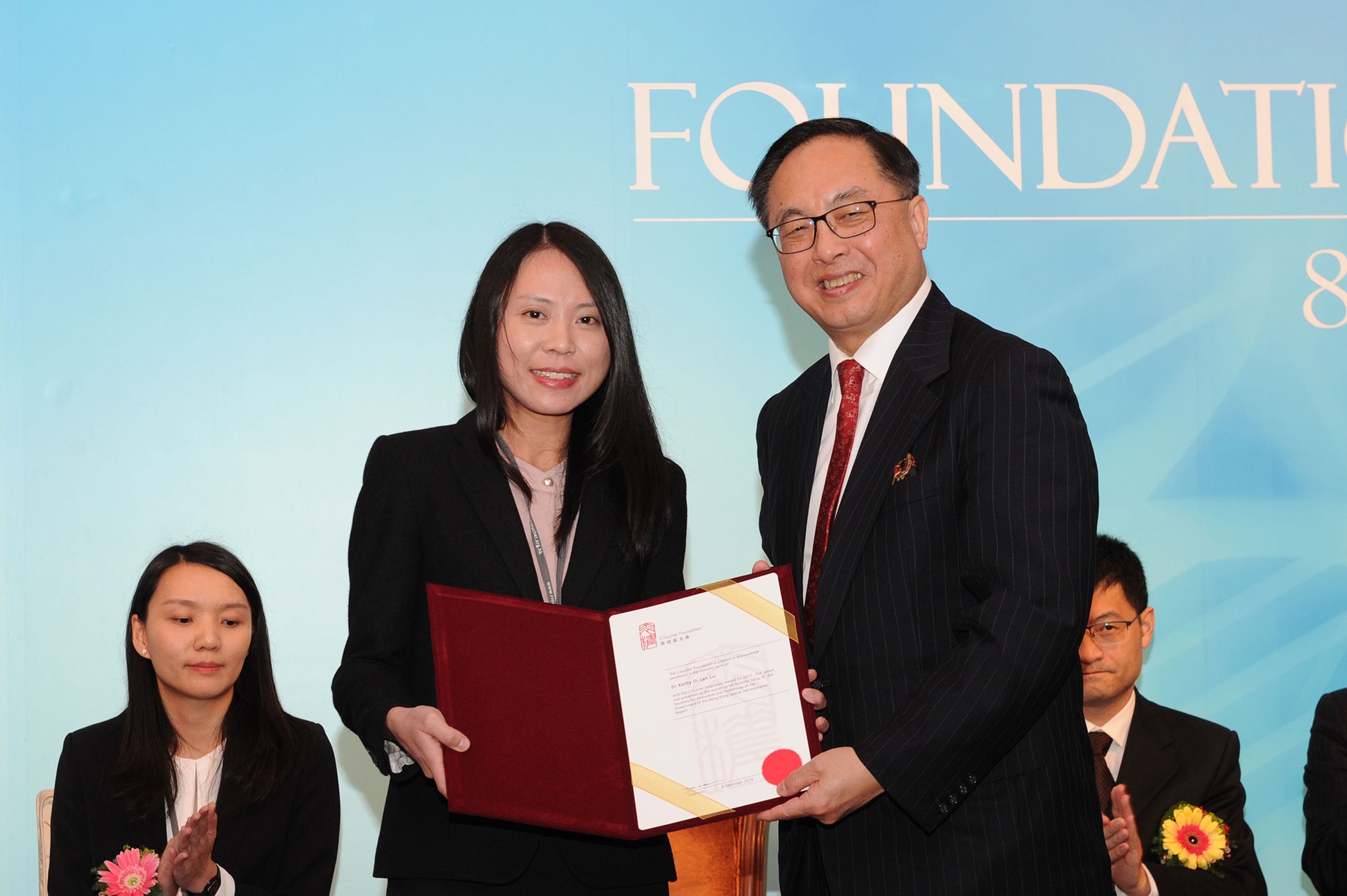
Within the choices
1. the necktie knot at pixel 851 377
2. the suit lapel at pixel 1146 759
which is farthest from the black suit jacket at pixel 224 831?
the suit lapel at pixel 1146 759

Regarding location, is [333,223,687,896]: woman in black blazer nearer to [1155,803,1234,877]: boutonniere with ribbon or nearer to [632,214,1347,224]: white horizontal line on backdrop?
[1155,803,1234,877]: boutonniere with ribbon

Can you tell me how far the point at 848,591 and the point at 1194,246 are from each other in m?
2.69

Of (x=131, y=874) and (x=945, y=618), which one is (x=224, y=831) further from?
(x=945, y=618)

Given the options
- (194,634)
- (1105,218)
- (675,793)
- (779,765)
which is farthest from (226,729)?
(1105,218)

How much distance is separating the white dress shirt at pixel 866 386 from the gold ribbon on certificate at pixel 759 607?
284 mm

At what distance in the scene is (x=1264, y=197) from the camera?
13.6ft

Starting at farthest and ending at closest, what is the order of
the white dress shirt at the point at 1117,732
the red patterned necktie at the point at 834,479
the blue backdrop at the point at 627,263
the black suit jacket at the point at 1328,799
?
the blue backdrop at the point at 627,263, the white dress shirt at the point at 1117,732, the black suit jacket at the point at 1328,799, the red patterned necktie at the point at 834,479

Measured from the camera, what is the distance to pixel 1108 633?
11.5ft

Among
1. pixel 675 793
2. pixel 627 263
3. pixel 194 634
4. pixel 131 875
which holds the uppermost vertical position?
pixel 627 263

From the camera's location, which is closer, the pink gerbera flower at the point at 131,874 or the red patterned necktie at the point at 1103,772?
the pink gerbera flower at the point at 131,874

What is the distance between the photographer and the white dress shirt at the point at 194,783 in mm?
3146

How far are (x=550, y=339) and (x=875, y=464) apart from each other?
2.05 feet

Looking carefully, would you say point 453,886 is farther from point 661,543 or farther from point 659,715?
point 661,543

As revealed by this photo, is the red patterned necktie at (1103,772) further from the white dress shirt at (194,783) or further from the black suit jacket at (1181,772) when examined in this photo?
the white dress shirt at (194,783)
